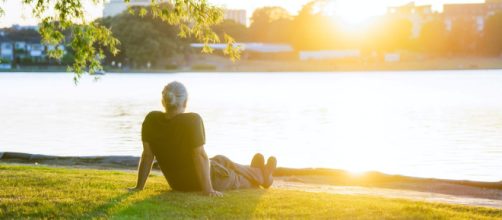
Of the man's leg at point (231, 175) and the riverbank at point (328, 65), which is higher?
the riverbank at point (328, 65)

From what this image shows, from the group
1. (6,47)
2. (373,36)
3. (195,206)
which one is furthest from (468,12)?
(195,206)

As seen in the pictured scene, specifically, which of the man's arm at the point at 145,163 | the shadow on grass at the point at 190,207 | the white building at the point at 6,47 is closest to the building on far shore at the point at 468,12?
the white building at the point at 6,47

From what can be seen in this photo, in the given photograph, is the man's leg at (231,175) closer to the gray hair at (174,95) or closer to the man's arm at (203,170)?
the man's arm at (203,170)

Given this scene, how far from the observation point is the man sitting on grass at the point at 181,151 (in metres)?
7.72

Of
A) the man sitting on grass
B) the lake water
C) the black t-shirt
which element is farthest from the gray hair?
the lake water

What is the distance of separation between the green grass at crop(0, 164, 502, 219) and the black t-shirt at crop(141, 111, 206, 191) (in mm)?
195

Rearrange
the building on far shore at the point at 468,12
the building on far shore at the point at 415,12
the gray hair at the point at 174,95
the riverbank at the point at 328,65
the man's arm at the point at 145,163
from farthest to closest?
1. the building on far shore at the point at 415,12
2. the building on far shore at the point at 468,12
3. the riverbank at the point at 328,65
4. the man's arm at the point at 145,163
5. the gray hair at the point at 174,95

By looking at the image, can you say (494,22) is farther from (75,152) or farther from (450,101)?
(75,152)

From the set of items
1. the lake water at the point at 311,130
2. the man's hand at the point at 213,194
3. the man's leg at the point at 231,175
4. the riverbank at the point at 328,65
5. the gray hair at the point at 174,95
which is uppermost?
the riverbank at the point at 328,65

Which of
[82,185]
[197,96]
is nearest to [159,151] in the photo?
[82,185]

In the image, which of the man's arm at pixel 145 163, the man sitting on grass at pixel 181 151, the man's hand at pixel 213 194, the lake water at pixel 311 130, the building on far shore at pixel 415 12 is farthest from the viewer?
the building on far shore at pixel 415 12

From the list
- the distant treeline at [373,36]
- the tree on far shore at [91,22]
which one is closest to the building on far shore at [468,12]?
the distant treeline at [373,36]

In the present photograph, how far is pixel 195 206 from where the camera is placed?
7309 mm

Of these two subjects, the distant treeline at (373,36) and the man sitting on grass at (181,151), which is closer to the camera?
the man sitting on grass at (181,151)
